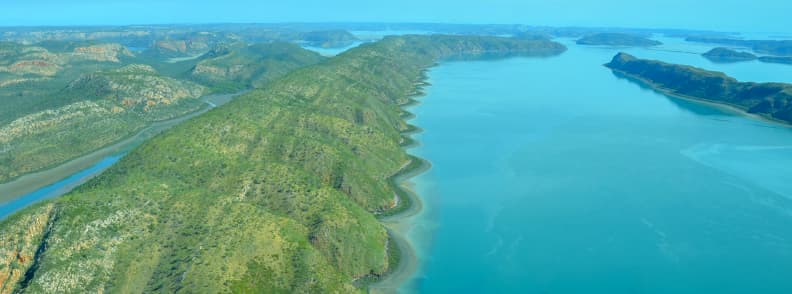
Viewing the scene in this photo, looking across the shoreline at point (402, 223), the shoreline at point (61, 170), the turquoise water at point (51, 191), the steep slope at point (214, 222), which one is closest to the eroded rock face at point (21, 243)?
the steep slope at point (214, 222)

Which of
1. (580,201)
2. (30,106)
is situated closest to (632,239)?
(580,201)

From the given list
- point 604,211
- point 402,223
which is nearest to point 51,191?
point 402,223

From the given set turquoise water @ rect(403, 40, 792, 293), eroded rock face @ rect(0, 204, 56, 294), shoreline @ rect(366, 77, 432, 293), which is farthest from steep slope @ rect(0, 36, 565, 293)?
turquoise water @ rect(403, 40, 792, 293)

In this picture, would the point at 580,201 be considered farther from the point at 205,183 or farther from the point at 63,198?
the point at 63,198

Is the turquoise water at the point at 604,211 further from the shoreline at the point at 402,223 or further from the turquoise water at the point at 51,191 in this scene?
the turquoise water at the point at 51,191

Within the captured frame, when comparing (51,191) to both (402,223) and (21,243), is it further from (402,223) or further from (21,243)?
(402,223)

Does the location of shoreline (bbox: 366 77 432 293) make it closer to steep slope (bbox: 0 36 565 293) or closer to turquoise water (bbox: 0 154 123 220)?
steep slope (bbox: 0 36 565 293)
